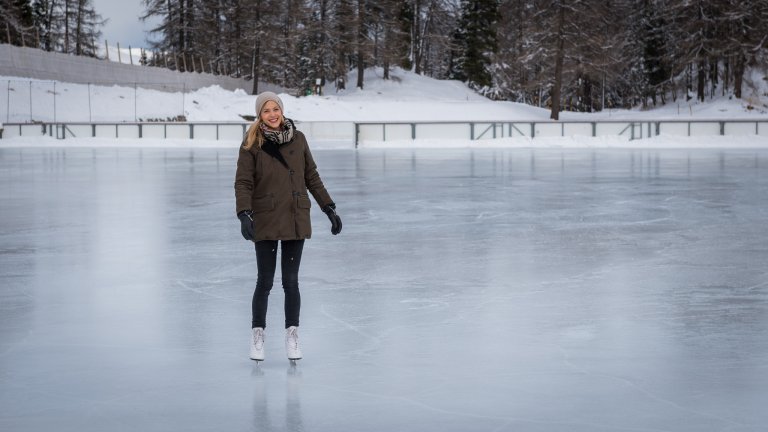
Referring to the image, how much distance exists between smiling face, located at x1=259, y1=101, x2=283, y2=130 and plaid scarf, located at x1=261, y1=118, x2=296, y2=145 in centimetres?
3

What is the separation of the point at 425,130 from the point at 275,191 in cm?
3552

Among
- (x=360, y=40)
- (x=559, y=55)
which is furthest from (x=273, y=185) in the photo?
(x=360, y=40)

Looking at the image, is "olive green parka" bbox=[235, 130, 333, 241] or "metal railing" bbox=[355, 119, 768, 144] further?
"metal railing" bbox=[355, 119, 768, 144]

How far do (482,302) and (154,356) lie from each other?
2.63 m

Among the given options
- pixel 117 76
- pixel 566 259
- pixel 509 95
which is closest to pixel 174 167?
pixel 566 259

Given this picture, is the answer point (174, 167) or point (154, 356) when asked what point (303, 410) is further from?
point (174, 167)

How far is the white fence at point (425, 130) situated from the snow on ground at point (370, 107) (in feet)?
2.90

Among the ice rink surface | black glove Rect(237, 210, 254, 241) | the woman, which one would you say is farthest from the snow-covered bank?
black glove Rect(237, 210, 254, 241)

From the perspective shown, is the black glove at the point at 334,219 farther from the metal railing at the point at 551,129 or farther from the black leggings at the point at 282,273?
the metal railing at the point at 551,129

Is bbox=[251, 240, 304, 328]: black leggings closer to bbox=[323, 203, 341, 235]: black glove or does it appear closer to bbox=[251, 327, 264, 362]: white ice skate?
bbox=[251, 327, 264, 362]: white ice skate

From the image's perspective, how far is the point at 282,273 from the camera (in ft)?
18.5

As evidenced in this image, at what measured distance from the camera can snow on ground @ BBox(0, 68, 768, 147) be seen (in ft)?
130

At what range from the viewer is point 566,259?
32.0 ft

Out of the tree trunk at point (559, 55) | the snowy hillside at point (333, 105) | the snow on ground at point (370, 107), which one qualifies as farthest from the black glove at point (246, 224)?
the tree trunk at point (559, 55)
